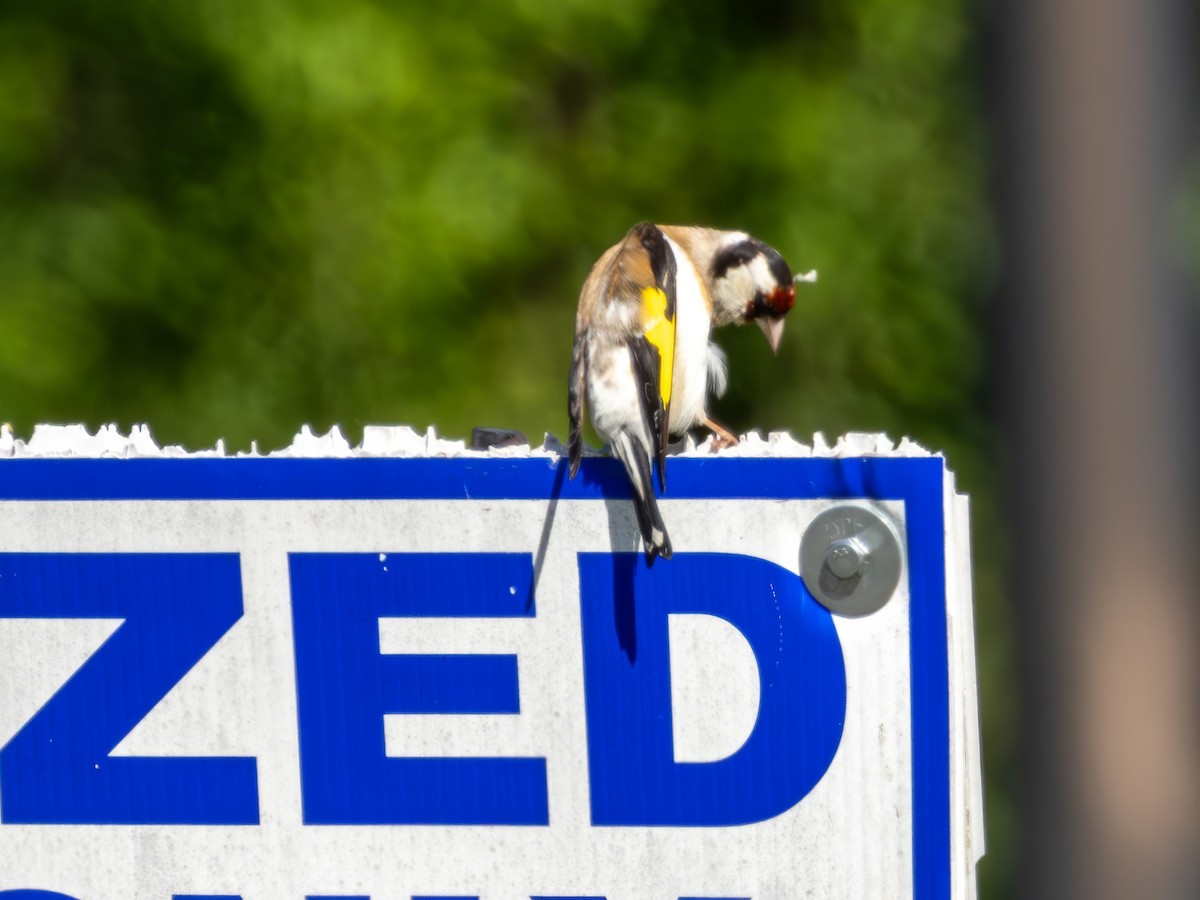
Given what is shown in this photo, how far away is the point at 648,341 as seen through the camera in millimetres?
2232

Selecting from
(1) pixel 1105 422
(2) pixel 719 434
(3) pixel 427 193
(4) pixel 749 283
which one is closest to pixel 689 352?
(2) pixel 719 434

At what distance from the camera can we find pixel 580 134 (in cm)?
404

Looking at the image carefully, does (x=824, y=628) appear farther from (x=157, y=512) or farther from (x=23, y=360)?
(x=23, y=360)

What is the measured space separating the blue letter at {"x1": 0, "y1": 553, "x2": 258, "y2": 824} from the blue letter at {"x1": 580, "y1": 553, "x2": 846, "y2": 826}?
15.0 inches

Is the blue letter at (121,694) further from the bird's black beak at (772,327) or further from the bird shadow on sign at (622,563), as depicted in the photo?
the bird's black beak at (772,327)

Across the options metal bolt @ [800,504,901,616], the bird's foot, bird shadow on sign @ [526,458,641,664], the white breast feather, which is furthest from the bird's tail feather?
the white breast feather

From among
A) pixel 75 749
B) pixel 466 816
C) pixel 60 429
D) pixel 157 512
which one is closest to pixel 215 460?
pixel 157 512

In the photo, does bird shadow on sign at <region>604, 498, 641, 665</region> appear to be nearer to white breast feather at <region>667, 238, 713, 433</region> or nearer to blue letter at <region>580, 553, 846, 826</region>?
blue letter at <region>580, 553, 846, 826</region>

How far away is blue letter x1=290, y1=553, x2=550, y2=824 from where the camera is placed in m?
1.42

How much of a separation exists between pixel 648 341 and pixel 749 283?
2.27 ft

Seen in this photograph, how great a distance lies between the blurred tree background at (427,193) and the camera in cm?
385

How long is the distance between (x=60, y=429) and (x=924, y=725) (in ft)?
3.17

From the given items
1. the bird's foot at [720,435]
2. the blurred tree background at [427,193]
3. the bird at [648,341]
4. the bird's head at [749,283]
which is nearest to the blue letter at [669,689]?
Result: the bird at [648,341]

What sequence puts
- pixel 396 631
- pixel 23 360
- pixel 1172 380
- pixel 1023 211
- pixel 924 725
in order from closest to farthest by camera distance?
pixel 1172 380 < pixel 1023 211 < pixel 924 725 < pixel 396 631 < pixel 23 360
